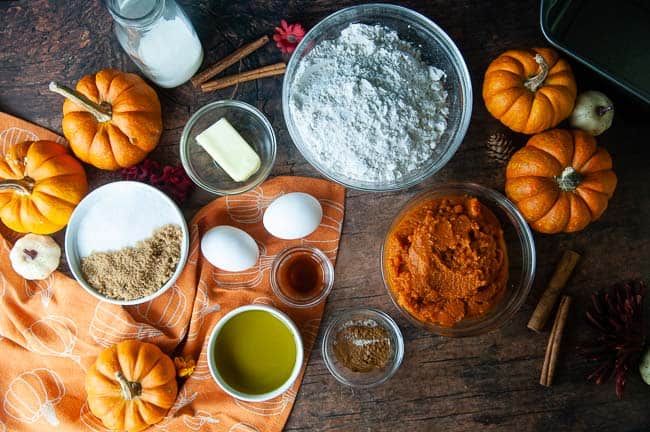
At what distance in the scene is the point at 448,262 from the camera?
1.65 m

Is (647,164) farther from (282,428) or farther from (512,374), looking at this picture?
(282,428)

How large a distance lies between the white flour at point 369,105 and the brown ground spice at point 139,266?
57 cm

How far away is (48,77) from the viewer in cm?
190

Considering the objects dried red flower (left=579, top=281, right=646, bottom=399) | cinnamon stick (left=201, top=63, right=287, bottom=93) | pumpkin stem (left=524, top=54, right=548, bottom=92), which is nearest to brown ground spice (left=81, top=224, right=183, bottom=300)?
cinnamon stick (left=201, top=63, right=287, bottom=93)

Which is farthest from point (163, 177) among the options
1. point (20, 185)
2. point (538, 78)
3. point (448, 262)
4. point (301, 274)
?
point (538, 78)

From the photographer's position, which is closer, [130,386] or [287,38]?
[130,386]

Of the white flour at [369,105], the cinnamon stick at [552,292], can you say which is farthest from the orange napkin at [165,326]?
the cinnamon stick at [552,292]

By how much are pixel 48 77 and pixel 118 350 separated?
987 mm

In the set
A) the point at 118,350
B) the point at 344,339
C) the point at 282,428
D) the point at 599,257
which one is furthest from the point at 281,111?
the point at 599,257

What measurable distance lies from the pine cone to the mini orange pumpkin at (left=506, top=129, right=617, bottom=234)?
0.36 ft

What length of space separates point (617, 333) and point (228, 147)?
1.40 m

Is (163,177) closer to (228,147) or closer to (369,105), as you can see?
(228,147)

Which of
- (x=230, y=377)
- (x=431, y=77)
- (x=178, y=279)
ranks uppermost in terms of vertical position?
(x=431, y=77)

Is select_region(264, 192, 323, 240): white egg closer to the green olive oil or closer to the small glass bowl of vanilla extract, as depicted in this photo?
the small glass bowl of vanilla extract
